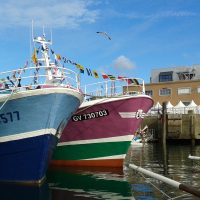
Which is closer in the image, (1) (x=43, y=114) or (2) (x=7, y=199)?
(2) (x=7, y=199)

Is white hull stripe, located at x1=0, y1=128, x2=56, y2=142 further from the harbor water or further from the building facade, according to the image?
the building facade

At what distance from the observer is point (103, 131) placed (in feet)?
70.0

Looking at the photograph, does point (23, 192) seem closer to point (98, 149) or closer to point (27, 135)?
point (27, 135)

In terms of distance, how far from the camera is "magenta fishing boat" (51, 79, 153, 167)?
69.2 feet

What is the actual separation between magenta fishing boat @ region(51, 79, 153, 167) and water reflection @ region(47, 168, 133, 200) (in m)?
0.92

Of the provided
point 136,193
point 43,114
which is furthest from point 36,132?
point 136,193

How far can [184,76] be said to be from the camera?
77812 mm

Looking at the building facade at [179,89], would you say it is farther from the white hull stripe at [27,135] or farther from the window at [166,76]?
the white hull stripe at [27,135]

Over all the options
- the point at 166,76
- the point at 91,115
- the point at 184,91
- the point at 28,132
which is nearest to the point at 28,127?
the point at 28,132

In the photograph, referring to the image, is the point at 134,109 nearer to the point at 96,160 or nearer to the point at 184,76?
the point at 96,160

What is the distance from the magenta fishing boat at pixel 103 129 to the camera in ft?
69.2

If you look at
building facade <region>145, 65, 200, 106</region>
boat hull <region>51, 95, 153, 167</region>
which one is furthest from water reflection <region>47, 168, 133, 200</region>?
building facade <region>145, 65, 200, 106</region>

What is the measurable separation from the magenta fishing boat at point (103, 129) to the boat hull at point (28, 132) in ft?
17.0

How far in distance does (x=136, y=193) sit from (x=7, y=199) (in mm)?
4322
